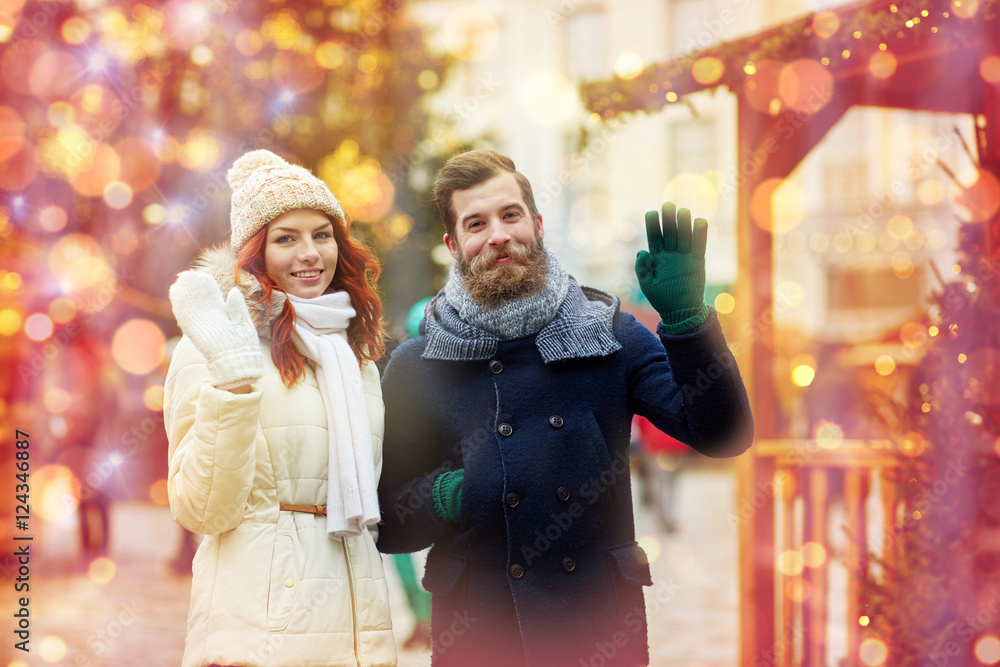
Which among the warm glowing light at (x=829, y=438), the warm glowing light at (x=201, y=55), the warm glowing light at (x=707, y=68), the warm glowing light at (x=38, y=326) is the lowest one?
the warm glowing light at (x=829, y=438)

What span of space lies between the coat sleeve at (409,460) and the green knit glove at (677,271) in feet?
2.69

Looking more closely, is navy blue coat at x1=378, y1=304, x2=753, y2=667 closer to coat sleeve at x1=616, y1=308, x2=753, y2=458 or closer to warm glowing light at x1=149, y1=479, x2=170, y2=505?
coat sleeve at x1=616, y1=308, x2=753, y2=458

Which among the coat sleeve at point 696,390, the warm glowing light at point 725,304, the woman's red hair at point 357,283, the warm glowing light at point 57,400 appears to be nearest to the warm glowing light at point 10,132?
the warm glowing light at point 57,400

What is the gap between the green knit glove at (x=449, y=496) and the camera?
267cm

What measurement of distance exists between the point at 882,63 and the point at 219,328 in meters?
3.18

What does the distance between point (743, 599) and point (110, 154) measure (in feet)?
22.9

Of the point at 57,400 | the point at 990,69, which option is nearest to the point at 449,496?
the point at 990,69

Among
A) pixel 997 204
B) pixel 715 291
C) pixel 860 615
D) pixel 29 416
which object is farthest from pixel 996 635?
pixel 715 291

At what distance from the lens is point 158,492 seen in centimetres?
1321

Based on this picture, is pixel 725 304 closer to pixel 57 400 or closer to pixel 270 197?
pixel 57 400

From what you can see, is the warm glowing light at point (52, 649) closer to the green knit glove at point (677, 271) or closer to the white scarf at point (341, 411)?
the white scarf at point (341, 411)

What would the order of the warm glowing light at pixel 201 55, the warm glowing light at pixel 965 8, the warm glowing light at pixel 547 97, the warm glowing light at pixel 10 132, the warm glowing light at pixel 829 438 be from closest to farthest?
1. the warm glowing light at pixel 965 8
2. the warm glowing light at pixel 829 438
3. the warm glowing light at pixel 10 132
4. the warm glowing light at pixel 201 55
5. the warm glowing light at pixel 547 97

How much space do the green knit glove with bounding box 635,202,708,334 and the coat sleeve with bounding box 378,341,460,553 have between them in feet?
2.69
